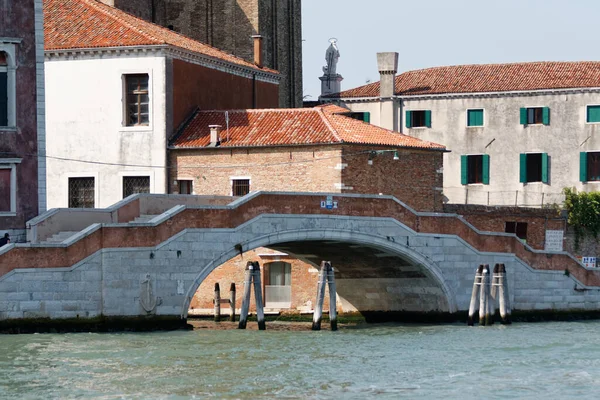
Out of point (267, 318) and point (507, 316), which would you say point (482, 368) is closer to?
point (507, 316)

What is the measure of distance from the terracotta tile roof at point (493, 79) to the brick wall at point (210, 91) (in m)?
5.82

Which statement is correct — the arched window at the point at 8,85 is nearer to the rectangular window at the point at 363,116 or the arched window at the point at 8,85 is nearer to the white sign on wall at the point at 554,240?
the white sign on wall at the point at 554,240

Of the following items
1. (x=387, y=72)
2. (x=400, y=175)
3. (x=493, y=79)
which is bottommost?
(x=400, y=175)

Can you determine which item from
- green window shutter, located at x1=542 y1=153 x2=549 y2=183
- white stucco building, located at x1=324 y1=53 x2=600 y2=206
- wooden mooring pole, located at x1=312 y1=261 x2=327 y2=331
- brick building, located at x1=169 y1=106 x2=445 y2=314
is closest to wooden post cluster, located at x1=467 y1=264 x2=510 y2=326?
wooden mooring pole, located at x1=312 y1=261 x2=327 y2=331

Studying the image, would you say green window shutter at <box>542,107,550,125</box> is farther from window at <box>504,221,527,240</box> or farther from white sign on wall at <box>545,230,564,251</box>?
window at <box>504,221,527,240</box>

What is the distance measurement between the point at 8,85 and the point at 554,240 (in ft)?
54.5

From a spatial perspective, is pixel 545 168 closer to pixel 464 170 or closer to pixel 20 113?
pixel 464 170

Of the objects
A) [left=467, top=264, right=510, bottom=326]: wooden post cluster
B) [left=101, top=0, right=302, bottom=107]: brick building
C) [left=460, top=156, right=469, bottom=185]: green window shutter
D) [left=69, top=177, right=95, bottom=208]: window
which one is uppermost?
[left=101, top=0, right=302, bottom=107]: brick building

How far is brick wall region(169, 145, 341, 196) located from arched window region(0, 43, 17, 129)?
6.34 m

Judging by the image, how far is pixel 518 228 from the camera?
4053cm

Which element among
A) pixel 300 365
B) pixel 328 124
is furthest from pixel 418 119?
pixel 300 365

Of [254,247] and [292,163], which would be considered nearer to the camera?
[254,247]

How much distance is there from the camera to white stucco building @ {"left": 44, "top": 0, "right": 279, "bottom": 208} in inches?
1426

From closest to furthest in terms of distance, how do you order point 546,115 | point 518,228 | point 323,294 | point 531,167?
point 323,294
point 518,228
point 546,115
point 531,167
